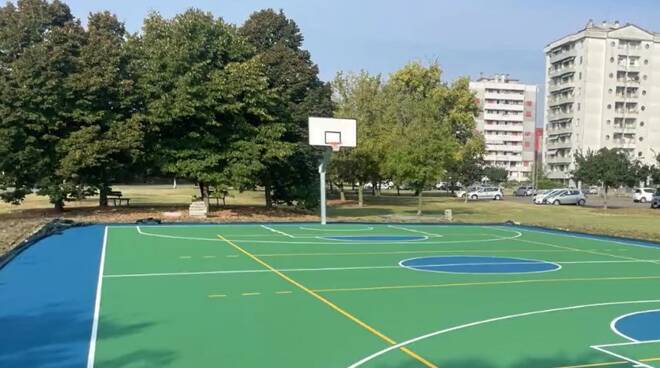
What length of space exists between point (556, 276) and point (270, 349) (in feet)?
25.1

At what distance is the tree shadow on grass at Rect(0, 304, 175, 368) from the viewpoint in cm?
625

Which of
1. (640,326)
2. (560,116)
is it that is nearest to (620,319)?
(640,326)

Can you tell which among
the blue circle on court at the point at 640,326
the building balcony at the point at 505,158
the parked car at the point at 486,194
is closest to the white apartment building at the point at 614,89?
the parked car at the point at 486,194

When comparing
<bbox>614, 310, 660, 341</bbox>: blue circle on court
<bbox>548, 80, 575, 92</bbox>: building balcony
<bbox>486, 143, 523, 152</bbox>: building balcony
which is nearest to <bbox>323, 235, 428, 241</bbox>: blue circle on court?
<bbox>614, 310, 660, 341</bbox>: blue circle on court

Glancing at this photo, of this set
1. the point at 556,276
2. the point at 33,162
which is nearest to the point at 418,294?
the point at 556,276

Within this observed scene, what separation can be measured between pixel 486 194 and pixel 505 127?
83987mm

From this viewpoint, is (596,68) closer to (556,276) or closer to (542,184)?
(542,184)

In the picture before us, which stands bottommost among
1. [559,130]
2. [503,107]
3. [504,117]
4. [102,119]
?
[102,119]

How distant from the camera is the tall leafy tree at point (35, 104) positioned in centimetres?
2384

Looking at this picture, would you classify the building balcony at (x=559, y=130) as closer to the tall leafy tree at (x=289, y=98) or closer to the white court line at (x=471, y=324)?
the tall leafy tree at (x=289, y=98)

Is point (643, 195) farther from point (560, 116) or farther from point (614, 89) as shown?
point (560, 116)

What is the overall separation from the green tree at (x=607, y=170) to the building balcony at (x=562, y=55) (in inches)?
2000

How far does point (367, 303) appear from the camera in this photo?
9383 millimetres

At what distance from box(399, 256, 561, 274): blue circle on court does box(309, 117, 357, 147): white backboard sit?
10287 millimetres
